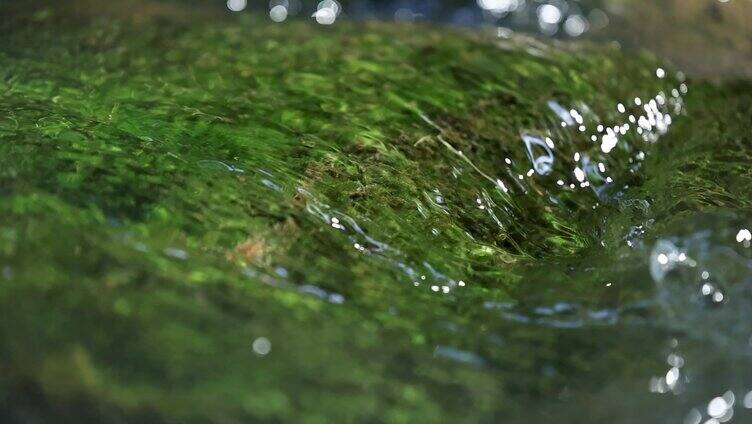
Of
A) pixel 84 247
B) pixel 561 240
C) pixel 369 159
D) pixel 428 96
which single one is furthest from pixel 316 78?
pixel 84 247

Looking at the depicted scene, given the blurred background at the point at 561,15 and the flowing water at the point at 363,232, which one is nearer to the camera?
the flowing water at the point at 363,232

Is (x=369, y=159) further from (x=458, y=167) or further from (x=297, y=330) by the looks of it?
(x=297, y=330)

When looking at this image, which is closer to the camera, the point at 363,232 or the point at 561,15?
the point at 363,232

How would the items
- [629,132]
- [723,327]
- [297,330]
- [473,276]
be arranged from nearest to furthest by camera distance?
[297,330]
[723,327]
[473,276]
[629,132]

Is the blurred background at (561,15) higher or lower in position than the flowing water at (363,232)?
lower

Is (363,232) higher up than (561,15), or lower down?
higher up
